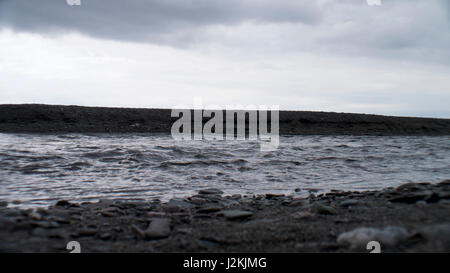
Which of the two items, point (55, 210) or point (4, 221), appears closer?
point (4, 221)

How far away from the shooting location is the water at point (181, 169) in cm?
641

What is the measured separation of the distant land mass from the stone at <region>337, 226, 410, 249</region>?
49.1 ft

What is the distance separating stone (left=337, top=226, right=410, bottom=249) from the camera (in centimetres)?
280

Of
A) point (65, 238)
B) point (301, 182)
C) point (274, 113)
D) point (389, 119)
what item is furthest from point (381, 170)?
point (389, 119)

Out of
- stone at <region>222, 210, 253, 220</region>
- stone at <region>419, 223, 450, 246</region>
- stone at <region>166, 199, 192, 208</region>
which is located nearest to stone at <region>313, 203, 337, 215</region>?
stone at <region>222, 210, 253, 220</region>

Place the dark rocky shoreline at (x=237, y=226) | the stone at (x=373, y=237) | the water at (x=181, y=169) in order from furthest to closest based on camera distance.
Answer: the water at (x=181, y=169) < the dark rocky shoreline at (x=237, y=226) < the stone at (x=373, y=237)

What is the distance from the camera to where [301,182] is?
7410 millimetres

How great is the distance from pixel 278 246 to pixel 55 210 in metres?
3.07

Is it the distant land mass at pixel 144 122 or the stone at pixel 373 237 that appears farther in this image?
the distant land mass at pixel 144 122

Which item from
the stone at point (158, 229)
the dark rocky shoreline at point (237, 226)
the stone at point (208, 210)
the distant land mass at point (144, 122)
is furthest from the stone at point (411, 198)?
the distant land mass at point (144, 122)

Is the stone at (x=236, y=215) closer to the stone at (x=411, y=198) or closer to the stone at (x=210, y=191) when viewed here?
the stone at (x=210, y=191)

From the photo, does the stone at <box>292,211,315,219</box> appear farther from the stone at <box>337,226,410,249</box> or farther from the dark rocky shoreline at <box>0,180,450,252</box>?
the stone at <box>337,226,410,249</box>

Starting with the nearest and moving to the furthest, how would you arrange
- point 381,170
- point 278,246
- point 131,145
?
point 278,246 < point 381,170 < point 131,145
